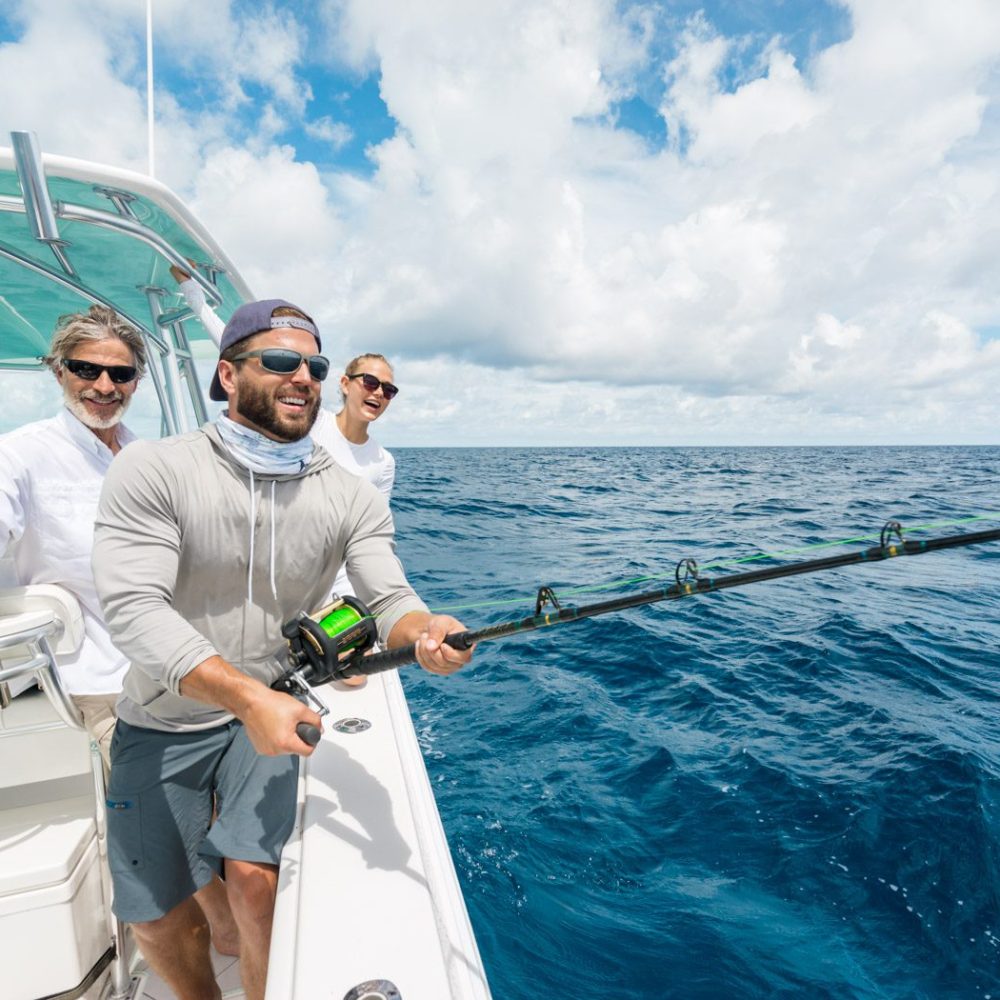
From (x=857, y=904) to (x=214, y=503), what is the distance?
3.46 m

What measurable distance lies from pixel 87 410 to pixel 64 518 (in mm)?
442

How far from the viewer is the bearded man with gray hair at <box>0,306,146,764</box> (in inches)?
86.2

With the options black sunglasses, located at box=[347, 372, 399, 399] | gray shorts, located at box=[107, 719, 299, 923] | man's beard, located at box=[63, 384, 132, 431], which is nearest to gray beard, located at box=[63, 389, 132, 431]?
man's beard, located at box=[63, 384, 132, 431]

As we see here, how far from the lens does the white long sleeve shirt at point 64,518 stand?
2.16 metres

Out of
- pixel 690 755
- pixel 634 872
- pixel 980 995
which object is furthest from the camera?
pixel 690 755

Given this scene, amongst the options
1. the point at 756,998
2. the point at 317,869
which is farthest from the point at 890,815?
the point at 317,869

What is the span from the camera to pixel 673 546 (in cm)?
1200

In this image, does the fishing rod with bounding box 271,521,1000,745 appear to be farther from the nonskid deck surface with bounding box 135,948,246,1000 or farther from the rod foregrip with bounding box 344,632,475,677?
the nonskid deck surface with bounding box 135,948,246,1000

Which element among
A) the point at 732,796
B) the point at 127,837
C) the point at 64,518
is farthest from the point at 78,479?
the point at 732,796

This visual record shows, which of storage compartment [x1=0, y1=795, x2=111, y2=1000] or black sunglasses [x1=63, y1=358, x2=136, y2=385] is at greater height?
black sunglasses [x1=63, y1=358, x2=136, y2=385]

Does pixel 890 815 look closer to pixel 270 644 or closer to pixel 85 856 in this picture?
pixel 270 644

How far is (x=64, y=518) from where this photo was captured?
2.23m

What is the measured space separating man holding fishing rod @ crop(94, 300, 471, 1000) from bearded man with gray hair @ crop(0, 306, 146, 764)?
1.89ft

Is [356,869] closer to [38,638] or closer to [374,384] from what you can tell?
[38,638]
